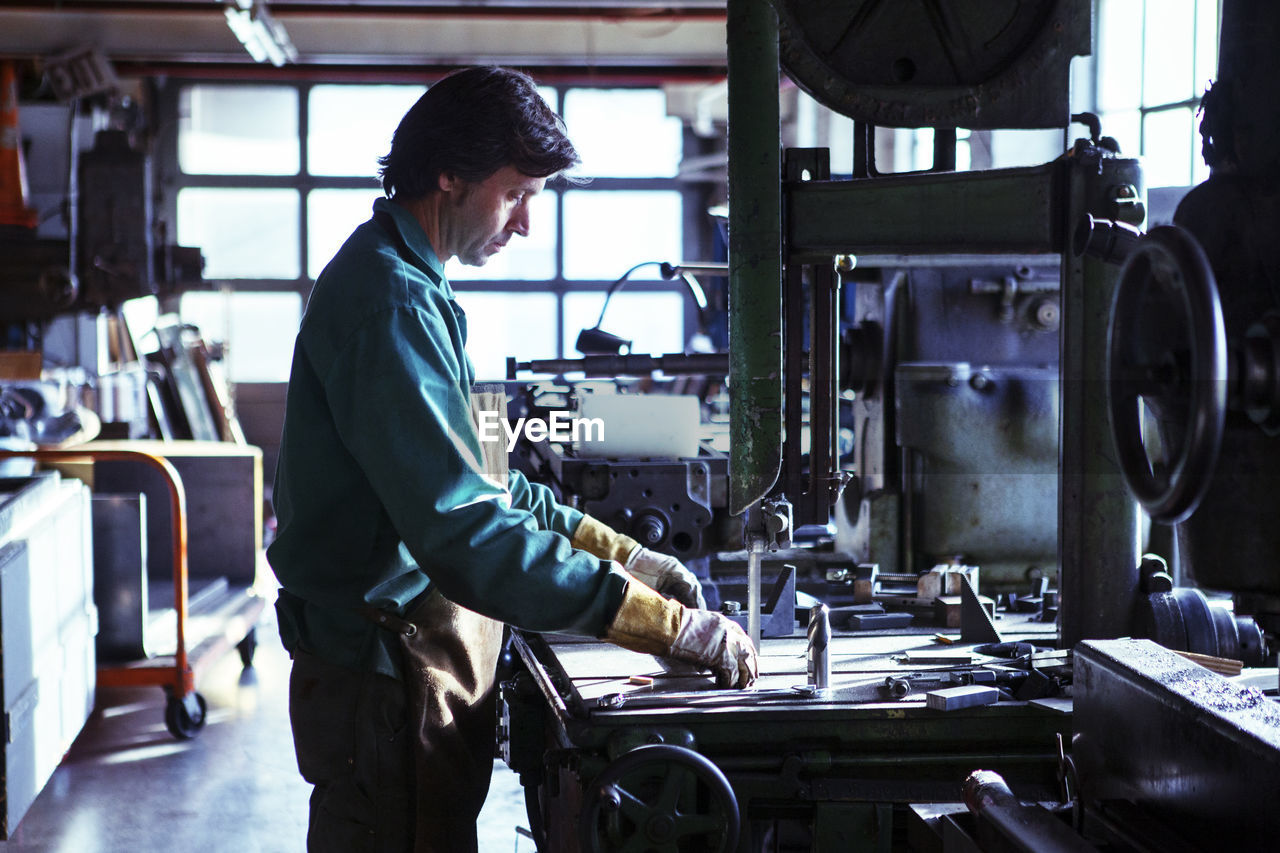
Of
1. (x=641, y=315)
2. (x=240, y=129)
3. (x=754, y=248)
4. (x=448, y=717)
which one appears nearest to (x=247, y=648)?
(x=448, y=717)

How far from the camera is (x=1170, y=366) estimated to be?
900 mm

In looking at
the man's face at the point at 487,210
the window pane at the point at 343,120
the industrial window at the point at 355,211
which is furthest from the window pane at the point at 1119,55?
the window pane at the point at 343,120

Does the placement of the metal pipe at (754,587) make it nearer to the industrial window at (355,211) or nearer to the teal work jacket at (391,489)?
the teal work jacket at (391,489)

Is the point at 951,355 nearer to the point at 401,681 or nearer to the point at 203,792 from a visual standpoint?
the point at 401,681

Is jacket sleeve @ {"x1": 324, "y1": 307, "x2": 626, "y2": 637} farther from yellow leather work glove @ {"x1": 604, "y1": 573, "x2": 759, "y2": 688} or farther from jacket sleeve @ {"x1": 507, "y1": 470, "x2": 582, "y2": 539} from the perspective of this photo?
jacket sleeve @ {"x1": 507, "y1": 470, "x2": 582, "y2": 539}

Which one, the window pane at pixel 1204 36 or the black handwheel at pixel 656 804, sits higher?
the window pane at pixel 1204 36

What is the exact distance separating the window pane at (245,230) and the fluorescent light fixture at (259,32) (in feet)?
3.86

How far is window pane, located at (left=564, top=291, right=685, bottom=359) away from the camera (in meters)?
8.55

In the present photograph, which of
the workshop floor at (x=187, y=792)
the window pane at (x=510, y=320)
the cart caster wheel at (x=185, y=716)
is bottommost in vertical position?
the workshop floor at (x=187, y=792)

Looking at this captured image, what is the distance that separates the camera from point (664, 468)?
2008mm

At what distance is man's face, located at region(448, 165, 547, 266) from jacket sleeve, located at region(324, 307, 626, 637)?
212 millimetres

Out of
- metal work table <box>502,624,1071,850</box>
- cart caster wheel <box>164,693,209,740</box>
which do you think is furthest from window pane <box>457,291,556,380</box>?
metal work table <box>502,624,1071,850</box>

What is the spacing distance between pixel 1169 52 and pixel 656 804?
3.25 m

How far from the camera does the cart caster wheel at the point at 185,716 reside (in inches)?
139
